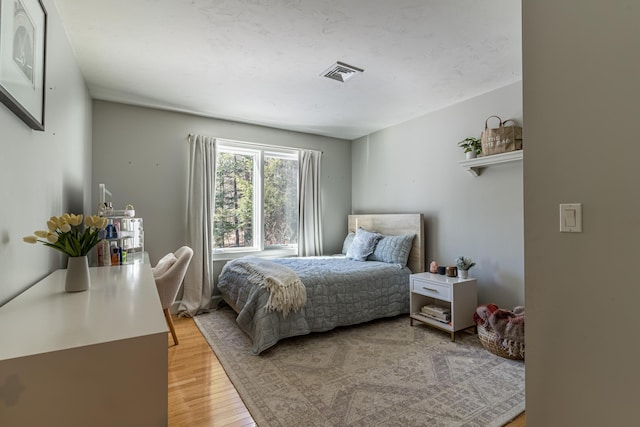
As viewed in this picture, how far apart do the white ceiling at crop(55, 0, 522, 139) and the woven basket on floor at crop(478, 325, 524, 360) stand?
2.29 m

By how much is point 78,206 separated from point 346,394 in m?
2.62

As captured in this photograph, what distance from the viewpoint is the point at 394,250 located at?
369cm

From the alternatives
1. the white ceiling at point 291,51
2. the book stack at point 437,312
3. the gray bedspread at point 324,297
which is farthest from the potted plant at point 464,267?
→ the white ceiling at point 291,51

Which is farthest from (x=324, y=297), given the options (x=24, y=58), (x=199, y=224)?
(x=24, y=58)

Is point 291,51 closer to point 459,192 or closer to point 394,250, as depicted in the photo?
point 459,192

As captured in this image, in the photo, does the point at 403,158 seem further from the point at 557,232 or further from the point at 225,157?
the point at 557,232

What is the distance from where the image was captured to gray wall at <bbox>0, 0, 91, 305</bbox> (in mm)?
1220

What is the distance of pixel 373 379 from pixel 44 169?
244 cm

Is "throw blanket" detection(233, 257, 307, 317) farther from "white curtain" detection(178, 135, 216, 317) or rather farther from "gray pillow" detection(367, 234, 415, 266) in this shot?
"gray pillow" detection(367, 234, 415, 266)

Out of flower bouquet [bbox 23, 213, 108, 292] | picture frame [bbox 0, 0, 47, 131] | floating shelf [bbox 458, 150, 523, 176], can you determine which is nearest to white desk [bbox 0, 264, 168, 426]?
flower bouquet [bbox 23, 213, 108, 292]

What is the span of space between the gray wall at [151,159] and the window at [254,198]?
0.33 metres

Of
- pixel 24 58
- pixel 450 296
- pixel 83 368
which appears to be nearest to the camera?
pixel 83 368

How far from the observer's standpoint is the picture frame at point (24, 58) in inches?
44.4

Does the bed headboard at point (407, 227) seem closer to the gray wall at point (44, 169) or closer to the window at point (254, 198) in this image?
the window at point (254, 198)
